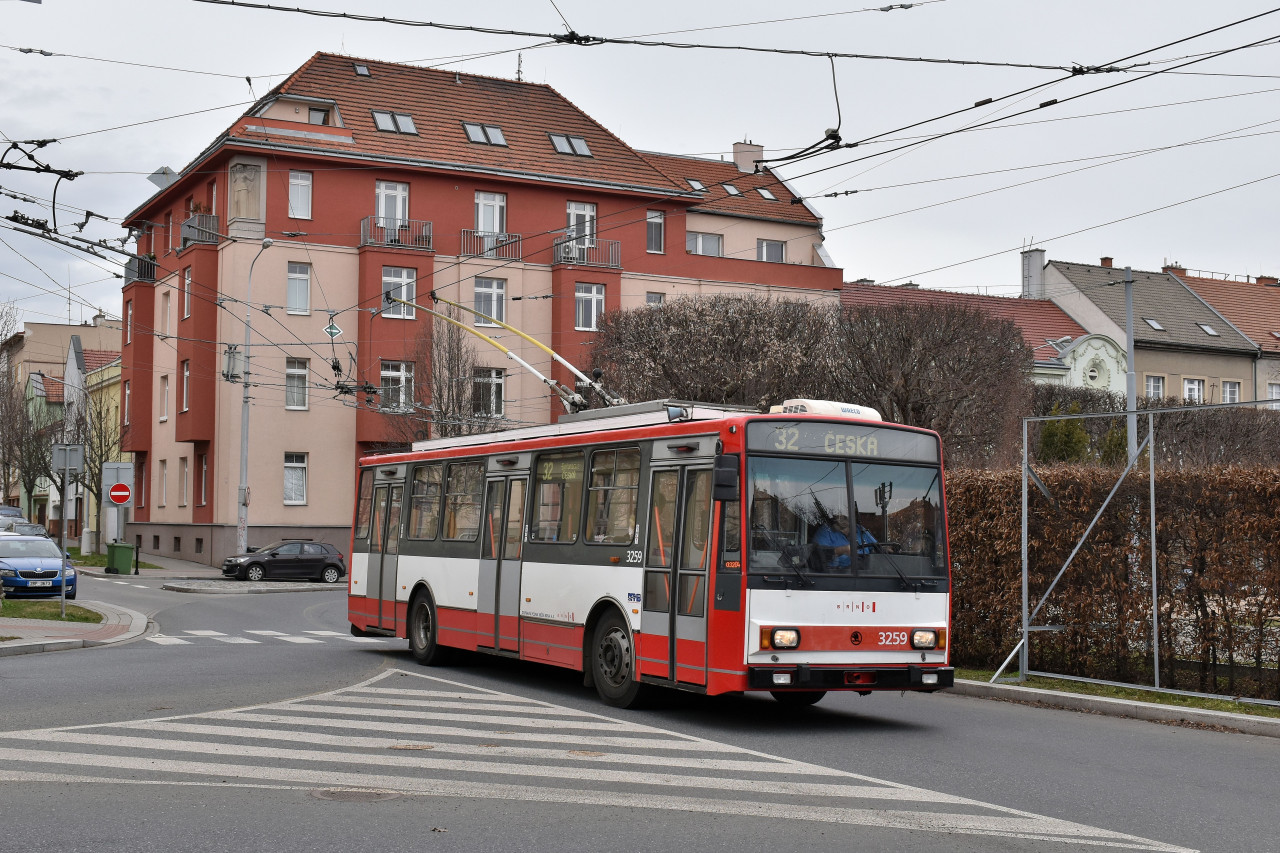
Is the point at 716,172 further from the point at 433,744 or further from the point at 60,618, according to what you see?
the point at 433,744

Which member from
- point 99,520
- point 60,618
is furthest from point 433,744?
point 99,520

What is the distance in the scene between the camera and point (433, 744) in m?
11.2

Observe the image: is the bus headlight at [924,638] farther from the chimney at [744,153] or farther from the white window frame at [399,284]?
the chimney at [744,153]

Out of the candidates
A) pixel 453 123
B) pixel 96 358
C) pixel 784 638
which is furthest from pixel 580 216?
pixel 96 358

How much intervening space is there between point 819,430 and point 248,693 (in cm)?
628

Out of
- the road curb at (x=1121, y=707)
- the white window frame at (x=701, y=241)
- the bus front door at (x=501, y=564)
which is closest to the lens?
the road curb at (x=1121, y=707)

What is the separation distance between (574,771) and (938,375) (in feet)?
101

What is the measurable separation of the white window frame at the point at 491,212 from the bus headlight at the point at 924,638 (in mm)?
39456

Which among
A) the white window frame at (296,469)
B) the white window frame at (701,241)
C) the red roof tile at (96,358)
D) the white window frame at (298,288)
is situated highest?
the white window frame at (701,241)

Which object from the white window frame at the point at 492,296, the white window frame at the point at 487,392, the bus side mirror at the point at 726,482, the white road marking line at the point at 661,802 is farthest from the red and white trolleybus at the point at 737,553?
the white window frame at the point at 492,296

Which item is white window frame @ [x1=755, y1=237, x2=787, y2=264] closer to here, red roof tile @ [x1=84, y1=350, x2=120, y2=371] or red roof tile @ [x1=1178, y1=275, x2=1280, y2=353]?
red roof tile @ [x1=1178, y1=275, x2=1280, y2=353]

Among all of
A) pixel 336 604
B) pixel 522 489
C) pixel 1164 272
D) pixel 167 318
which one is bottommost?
pixel 336 604

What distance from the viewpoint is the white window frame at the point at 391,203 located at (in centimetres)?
4938

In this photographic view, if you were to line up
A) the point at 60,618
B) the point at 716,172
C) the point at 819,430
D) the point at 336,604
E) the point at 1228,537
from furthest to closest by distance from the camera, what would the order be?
the point at 716,172
the point at 336,604
the point at 60,618
the point at 1228,537
the point at 819,430
